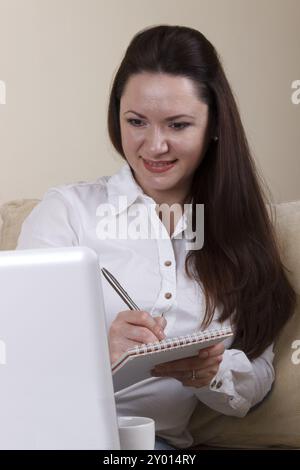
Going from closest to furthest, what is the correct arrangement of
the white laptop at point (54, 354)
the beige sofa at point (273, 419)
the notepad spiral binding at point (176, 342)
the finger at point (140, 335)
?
the white laptop at point (54, 354), the notepad spiral binding at point (176, 342), the finger at point (140, 335), the beige sofa at point (273, 419)

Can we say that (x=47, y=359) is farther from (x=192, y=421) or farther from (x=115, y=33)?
(x=115, y=33)

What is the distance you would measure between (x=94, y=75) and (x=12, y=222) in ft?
2.94

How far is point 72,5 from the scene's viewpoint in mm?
2596

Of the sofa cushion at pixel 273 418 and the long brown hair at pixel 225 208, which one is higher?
the long brown hair at pixel 225 208

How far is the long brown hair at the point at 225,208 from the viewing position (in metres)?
1.67

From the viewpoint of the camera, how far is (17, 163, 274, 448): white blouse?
1.59 metres

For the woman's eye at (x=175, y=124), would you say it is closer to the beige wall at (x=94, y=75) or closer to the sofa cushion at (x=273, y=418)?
the sofa cushion at (x=273, y=418)

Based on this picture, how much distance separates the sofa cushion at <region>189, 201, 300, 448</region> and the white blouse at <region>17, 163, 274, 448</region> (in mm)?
29

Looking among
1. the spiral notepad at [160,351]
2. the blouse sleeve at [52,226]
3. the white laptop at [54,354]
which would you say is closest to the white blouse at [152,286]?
the blouse sleeve at [52,226]

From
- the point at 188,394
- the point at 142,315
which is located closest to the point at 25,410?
the point at 142,315

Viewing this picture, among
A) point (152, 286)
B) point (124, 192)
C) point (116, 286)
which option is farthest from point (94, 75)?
point (116, 286)

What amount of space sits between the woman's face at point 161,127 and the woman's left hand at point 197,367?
1.33ft

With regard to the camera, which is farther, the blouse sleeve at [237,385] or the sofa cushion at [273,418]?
the sofa cushion at [273,418]

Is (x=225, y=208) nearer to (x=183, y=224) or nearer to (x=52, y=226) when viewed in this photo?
(x=183, y=224)
